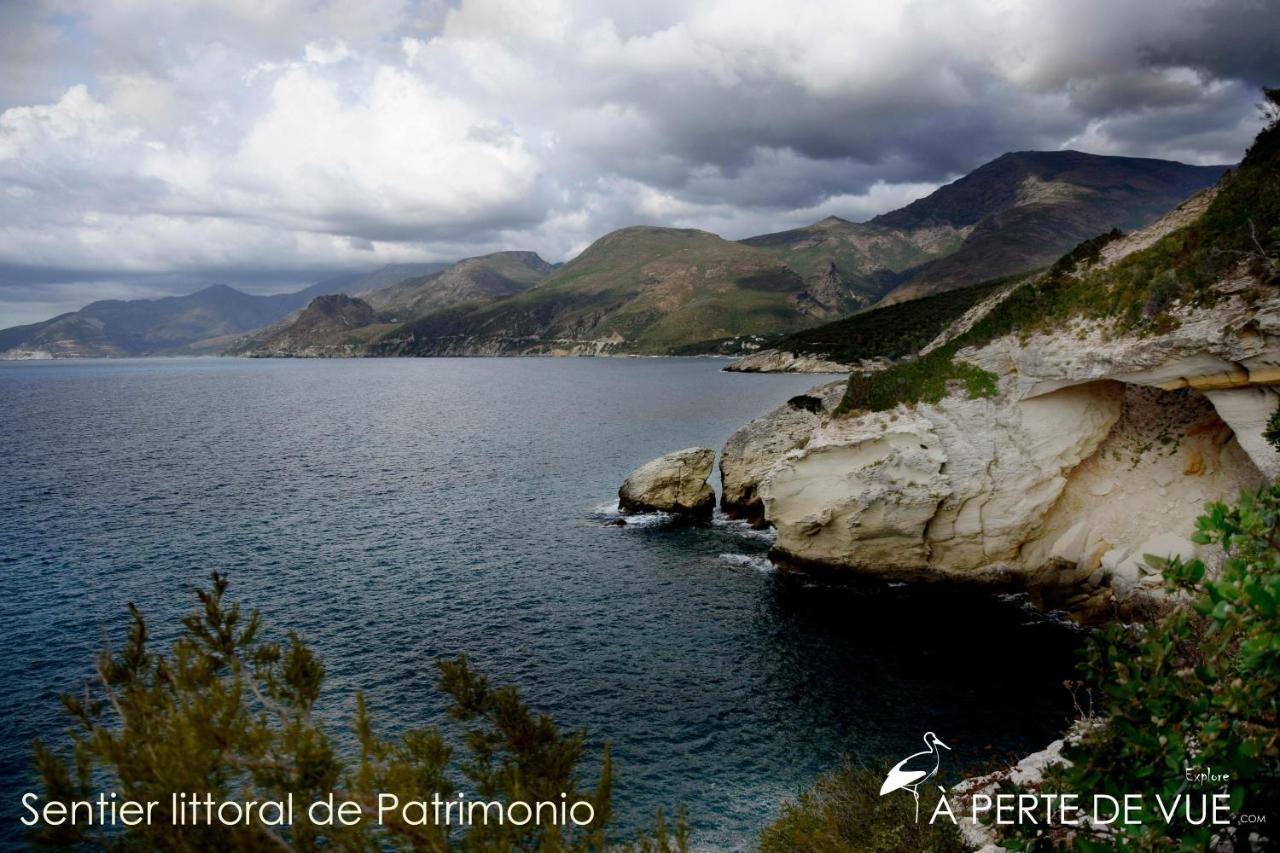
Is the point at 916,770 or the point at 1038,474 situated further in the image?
the point at 1038,474

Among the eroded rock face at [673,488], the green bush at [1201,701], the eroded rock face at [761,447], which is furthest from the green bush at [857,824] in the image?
the eroded rock face at [673,488]

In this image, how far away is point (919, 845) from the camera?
13.5m

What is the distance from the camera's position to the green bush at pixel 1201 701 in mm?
5215

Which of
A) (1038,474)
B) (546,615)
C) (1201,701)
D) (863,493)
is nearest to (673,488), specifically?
(863,493)

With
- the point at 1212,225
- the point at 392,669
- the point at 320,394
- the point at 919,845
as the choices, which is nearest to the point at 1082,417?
the point at 1212,225

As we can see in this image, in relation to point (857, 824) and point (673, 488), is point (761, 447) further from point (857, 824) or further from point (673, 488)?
point (857, 824)

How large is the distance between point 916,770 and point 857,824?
493 centimetres

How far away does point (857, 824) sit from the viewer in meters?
15.4

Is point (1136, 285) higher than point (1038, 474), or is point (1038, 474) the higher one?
point (1136, 285)

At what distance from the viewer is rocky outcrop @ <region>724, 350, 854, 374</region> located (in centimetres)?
16839

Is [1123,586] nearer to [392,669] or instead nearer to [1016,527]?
[1016,527]

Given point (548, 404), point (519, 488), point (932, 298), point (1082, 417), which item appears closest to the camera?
point (1082, 417)

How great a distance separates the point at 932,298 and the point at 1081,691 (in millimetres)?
176324

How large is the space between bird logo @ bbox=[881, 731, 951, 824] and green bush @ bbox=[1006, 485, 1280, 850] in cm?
995
